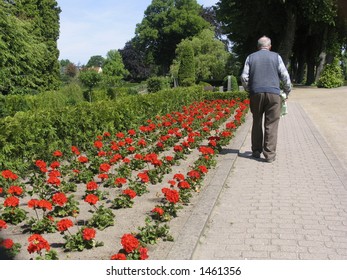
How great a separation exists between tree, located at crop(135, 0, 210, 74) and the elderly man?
62.8m

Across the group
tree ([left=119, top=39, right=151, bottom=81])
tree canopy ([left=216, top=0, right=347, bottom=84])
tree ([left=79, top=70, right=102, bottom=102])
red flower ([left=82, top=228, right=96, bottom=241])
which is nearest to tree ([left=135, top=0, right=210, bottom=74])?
tree ([left=119, top=39, right=151, bottom=81])

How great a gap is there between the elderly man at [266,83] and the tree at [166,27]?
62.8m

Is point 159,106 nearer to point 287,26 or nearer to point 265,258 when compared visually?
point 265,258

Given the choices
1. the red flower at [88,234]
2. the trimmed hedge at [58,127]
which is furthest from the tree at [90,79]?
the red flower at [88,234]

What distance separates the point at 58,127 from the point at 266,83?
12.1ft

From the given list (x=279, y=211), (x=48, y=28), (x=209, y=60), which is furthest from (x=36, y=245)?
(x=209, y=60)

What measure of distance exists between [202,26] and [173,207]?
218ft

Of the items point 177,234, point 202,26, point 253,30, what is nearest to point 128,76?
point 202,26

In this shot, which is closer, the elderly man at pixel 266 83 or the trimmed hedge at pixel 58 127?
the trimmed hedge at pixel 58 127

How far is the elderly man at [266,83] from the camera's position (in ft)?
22.4

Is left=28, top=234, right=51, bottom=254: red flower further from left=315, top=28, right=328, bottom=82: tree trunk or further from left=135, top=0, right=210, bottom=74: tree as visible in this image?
left=135, top=0, right=210, bottom=74: tree

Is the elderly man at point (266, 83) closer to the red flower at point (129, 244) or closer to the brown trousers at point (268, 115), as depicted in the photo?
the brown trousers at point (268, 115)

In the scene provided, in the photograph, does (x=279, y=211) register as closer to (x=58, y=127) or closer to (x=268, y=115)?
(x=268, y=115)

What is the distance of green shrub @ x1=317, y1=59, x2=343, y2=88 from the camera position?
31.2 meters
